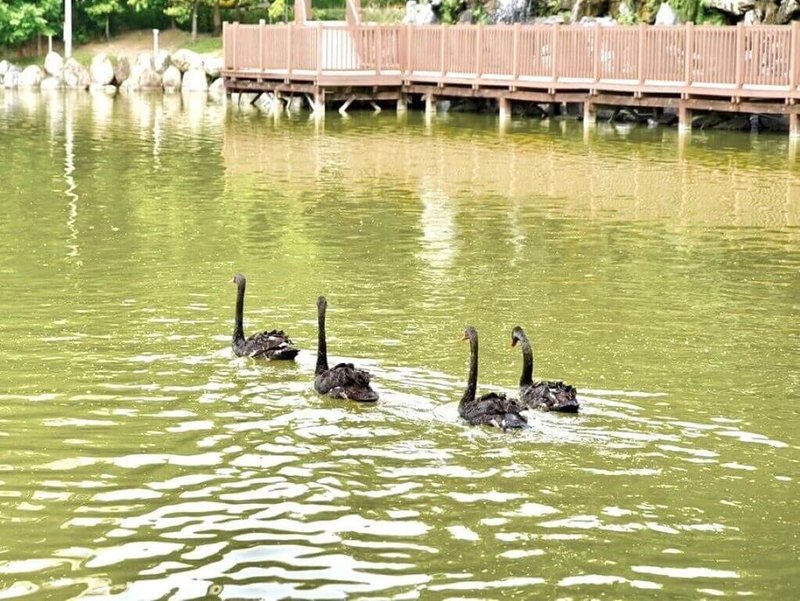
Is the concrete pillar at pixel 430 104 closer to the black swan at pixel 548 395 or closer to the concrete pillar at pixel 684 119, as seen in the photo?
the concrete pillar at pixel 684 119

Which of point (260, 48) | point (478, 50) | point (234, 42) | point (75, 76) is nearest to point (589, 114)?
point (478, 50)

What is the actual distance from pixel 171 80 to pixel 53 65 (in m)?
4.88

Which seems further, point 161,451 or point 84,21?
point 84,21

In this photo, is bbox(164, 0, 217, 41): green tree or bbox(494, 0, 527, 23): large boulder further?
bbox(164, 0, 217, 41): green tree

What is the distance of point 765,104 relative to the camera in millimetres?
30172

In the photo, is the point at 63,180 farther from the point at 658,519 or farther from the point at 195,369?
the point at 658,519

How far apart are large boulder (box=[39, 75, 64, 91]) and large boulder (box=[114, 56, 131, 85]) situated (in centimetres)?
200

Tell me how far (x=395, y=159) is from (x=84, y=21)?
34800 mm

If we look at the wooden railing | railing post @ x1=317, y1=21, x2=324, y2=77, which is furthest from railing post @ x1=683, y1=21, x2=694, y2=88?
railing post @ x1=317, y1=21, x2=324, y2=77

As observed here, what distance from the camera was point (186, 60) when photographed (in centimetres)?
5053

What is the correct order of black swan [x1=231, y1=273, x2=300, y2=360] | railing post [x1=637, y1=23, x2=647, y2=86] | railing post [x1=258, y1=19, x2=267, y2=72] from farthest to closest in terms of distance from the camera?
railing post [x1=258, y1=19, x2=267, y2=72]
railing post [x1=637, y1=23, x2=647, y2=86]
black swan [x1=231, y1=273, x2=300, y2=360]

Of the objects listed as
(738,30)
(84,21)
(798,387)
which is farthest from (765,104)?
(84,21)

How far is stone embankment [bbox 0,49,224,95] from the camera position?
49.9m

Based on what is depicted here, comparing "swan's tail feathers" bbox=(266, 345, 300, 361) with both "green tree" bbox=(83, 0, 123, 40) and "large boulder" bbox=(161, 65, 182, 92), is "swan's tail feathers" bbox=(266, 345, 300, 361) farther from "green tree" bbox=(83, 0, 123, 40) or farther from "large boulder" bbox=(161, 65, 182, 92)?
"green tree" bbox=(83, 0, 123, 40)
